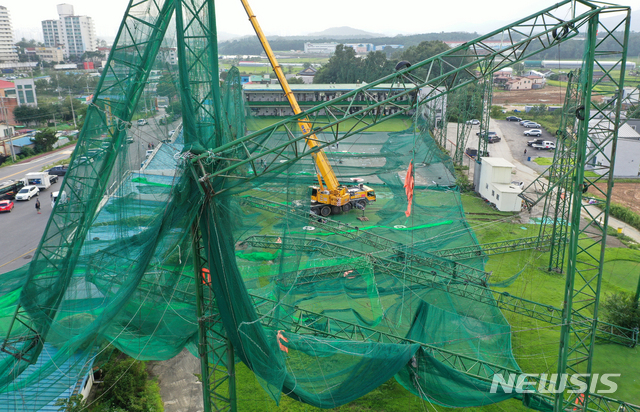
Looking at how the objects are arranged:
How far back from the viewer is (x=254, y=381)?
919 cm

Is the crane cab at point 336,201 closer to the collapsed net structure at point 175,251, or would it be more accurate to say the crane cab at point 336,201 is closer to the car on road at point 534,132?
the collapsed net structure at point 175,251

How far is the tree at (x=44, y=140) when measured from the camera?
31.1m

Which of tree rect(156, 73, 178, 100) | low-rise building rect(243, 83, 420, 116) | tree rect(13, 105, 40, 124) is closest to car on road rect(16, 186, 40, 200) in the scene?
low-rise building rect(243, 83, 420, 116)

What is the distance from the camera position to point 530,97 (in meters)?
53.2

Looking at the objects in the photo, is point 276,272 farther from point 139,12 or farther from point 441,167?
point 441,167

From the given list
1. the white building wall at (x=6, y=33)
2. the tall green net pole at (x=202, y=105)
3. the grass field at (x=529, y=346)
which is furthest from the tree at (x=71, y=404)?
the white building wall at (x=6, y=33)

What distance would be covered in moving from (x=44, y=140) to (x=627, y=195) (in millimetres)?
32544

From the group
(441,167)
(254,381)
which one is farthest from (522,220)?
(254,381)

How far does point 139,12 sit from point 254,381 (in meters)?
6.52

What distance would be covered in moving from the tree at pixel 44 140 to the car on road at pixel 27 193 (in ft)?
36.6

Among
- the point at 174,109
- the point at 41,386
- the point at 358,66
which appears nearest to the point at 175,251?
the point at 174,109

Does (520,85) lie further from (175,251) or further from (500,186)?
(175,251)

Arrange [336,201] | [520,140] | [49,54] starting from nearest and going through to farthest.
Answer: [336,201] → [520,140] → [49,54]

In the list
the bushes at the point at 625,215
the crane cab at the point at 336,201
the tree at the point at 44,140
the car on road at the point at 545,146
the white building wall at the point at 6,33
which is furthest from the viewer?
the white building wall at the point at 6,33
